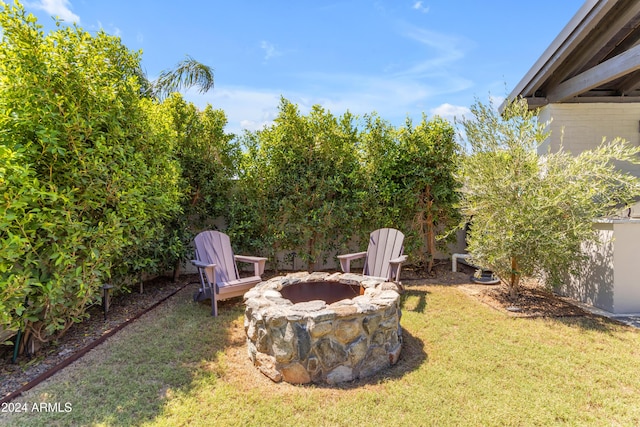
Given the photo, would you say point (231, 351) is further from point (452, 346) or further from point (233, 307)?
point (452, 346)

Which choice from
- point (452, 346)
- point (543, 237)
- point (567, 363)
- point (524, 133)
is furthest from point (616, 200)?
point (452, 346)

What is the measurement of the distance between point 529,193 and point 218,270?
13.5 feet

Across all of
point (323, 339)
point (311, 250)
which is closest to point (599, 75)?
point (311, 250)

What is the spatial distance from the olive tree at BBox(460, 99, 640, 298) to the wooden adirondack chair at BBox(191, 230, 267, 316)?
3.10 metres

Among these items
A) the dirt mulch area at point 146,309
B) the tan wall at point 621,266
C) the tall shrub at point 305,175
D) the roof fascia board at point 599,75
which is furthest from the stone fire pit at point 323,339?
the roof fascia board at point 599,75

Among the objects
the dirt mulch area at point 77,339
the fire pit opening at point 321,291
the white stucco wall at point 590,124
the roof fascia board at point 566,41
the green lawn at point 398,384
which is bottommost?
the dirt mulch area at point 77,339

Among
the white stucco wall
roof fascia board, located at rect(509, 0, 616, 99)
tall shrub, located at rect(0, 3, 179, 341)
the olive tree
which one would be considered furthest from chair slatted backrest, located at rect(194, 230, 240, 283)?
roof fascia board, located at rect(509, 0, 616, 99)

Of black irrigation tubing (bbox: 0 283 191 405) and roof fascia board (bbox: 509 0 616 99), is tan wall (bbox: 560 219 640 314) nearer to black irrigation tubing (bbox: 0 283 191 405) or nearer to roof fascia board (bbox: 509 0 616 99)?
roof fascia board (bbox: 509 0 616 99)

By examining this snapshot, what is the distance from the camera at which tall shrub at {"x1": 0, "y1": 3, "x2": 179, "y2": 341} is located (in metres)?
2.37

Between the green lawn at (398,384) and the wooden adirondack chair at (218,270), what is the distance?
62 centimetres

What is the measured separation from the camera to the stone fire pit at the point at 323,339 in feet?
8.08

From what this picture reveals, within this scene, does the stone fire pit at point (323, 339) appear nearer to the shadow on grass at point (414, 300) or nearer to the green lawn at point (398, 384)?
the green lawn at point (398, 384)

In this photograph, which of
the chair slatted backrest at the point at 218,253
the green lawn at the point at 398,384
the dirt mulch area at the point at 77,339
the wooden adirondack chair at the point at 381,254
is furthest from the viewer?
the wooden adirondack chair at the point at 381,254

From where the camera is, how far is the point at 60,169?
2.77 m
